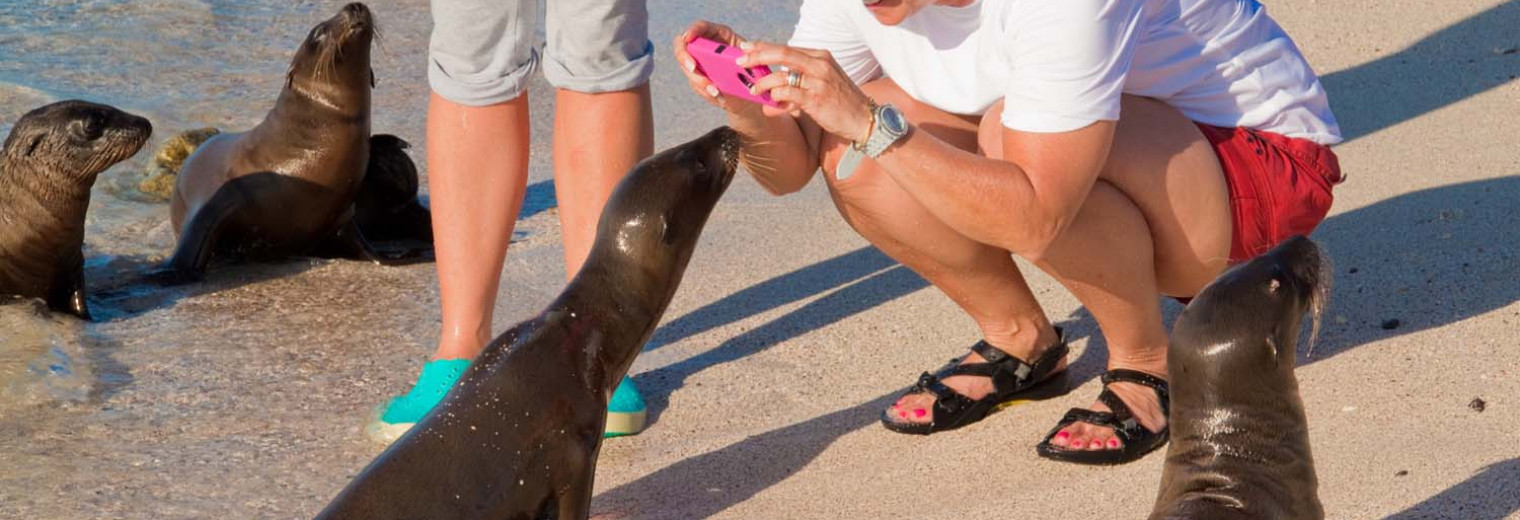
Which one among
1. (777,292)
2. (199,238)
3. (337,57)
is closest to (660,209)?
(777,292)

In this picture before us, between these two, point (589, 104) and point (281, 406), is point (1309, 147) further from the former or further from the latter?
point (281, 406)

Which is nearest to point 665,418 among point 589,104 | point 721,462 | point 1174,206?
point 721,462

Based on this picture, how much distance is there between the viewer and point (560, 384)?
144 inches

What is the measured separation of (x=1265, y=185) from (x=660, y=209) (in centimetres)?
132

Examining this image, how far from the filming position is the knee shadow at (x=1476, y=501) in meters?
3.47

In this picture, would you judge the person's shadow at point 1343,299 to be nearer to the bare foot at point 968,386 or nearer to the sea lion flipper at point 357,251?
the bare foot at point 968,386

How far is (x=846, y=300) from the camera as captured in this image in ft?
17.3

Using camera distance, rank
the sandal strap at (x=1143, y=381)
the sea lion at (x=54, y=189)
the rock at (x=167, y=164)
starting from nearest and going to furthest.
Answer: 1. the sandal strap at (x=1143, y=381)
2. the sea lion at (x=54, y=189)
3. the rock at (x=167, y=164)

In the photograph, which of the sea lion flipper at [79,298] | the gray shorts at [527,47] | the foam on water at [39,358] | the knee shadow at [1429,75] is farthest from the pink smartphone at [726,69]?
the knee shadow at [1429,75]

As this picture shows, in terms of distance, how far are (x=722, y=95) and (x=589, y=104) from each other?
50 centimetres

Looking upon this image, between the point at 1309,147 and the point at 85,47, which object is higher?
the point at 1309,147

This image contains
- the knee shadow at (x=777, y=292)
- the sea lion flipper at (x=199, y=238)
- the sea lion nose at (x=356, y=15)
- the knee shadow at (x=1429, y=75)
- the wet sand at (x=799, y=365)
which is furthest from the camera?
the knee shadow at (x=1429, y=75)

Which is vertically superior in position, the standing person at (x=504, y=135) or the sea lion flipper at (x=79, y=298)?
the standing person at (x=504, y=135)

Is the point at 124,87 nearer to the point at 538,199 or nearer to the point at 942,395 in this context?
the point at 538,199
